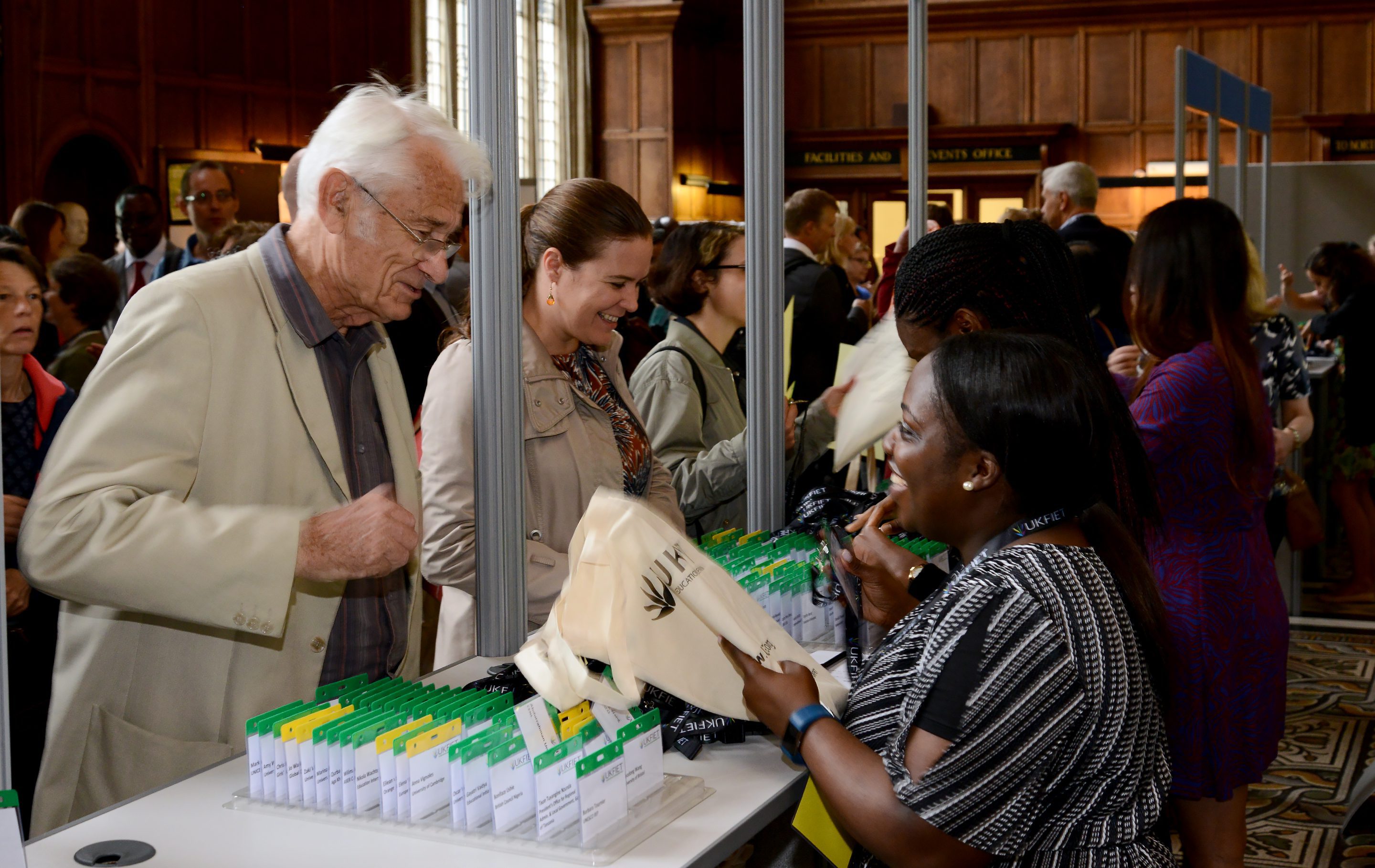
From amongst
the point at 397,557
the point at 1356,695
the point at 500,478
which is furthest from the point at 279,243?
the point at 1356,695

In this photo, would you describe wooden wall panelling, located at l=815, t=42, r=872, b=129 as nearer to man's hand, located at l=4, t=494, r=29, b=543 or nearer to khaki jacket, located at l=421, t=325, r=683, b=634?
man's hand, located at l=4, t=494, r=29, b=543

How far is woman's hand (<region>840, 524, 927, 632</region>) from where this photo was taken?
70.2 inches

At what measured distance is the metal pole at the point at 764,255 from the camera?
113 inches

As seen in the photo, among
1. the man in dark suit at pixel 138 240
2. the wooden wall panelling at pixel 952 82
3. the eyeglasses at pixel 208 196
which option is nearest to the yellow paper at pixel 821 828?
the eyeglasses at pixel 208 196

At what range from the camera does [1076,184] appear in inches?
234

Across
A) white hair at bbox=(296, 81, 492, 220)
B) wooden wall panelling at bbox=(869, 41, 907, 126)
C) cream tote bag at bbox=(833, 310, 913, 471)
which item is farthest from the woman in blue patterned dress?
wooden wall panelling at bbox=(869, 41, 907, 126)

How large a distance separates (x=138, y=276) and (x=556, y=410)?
4903mm

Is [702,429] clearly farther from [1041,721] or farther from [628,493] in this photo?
[1041,721]

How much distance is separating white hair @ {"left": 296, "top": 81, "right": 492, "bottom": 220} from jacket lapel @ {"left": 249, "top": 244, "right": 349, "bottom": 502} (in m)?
0.15

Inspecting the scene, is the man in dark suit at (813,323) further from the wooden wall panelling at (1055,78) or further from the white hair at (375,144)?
the wooden wall panelling at (1055,78)

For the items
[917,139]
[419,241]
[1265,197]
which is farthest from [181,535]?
[1265,197]

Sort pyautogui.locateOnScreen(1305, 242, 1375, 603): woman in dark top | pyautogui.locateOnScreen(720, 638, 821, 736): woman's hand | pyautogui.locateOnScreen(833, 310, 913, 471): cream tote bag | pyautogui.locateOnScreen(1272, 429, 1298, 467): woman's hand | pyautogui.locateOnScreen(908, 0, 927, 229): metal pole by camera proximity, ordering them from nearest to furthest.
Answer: pyautogui.locateOnScreen(720, 638, 821, 736): woman's hand, pyautogui.locateOnScreen(833, 310, 913, 471): cream tote bag, pyautogui.locateOnScreen(908, 0, 927, 229): metal pole, pyautogui.locateOnScreen(1272, 429, 1298, 467): woman's hand, pyautogui.locateOnScreen(1305, 242, 1375, 603): woman in dark top

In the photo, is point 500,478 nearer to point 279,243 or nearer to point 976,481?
point 279,243

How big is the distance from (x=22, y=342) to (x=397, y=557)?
195 centimetres
